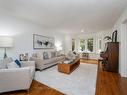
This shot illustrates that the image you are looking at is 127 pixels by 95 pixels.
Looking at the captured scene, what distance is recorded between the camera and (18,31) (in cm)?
422

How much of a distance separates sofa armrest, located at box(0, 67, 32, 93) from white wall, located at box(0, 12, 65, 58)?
1.75m

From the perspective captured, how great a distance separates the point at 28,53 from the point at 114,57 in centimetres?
407

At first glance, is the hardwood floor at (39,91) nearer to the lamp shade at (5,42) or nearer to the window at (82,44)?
the lamp shade at (5,42)

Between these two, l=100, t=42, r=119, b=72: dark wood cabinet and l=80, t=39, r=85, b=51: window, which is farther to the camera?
l=80, t=39, r=85, b=51: window

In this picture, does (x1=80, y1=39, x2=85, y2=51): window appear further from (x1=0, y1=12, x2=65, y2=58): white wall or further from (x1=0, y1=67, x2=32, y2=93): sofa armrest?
(x1=0, y1=67, x2=32, y2=93): sofa armrest

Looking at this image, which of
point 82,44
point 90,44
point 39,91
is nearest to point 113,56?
point 39,91

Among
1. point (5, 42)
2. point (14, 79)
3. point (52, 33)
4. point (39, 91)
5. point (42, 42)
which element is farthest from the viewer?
point (52, 33)

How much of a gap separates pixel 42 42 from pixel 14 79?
143 inches

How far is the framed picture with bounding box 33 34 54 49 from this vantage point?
521cm

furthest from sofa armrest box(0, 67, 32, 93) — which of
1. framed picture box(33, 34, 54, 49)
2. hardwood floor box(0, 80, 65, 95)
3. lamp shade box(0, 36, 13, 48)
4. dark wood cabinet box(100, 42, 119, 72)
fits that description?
dark wood cabinet box(100, 42, 119, 72)

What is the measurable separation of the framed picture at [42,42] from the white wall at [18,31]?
0.76 ft

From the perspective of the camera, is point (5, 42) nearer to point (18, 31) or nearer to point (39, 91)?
point (18, 31)

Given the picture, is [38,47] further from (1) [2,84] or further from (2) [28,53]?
(1) [2,84]

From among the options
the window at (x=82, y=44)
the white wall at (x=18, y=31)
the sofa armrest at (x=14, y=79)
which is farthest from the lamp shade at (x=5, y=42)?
the window at (x=82, y=44)
